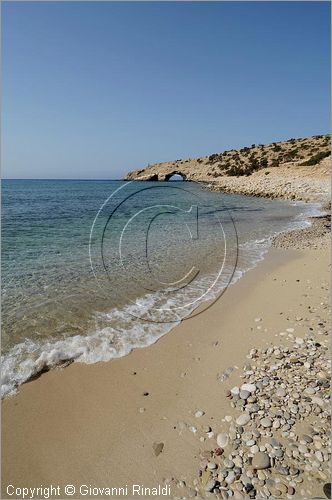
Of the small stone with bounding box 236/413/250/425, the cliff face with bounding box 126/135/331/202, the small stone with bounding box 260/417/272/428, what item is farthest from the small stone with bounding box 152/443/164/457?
the cliff face with bounding box 126/135/331/202

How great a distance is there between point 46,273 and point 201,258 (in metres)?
6.10

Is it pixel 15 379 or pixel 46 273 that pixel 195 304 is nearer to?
pixel 15 379

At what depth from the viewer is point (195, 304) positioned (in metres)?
8.66

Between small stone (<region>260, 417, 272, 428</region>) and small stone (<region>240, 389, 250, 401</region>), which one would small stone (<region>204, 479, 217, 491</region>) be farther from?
small stone (<region>240, 389, 250, 401</region>)

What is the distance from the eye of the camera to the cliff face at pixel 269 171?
39812 millimetres

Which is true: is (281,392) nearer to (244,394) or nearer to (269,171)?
(244,394)

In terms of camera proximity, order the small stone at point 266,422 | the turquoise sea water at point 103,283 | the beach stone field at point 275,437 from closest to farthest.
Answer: the beach stone field at point 275,437 → the small stone at point 266,422 → the turquoise sea water at point 103,283

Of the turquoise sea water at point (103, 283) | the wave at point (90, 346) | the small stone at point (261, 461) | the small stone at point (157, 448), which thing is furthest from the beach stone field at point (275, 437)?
the turquoise sea water at point (103, 283)

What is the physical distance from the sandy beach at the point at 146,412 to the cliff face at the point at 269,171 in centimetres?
3042

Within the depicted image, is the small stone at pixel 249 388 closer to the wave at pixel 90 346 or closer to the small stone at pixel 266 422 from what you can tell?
the small stone at pixel 266 422

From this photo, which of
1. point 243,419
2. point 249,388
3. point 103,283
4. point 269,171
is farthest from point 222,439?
point 269,171

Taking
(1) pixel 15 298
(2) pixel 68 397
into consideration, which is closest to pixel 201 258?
(1) pixel 15 298

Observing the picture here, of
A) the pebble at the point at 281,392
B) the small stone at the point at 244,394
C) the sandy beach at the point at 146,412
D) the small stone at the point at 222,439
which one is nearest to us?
the sandy beach at the point at 146,412

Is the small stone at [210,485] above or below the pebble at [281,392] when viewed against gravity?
below
